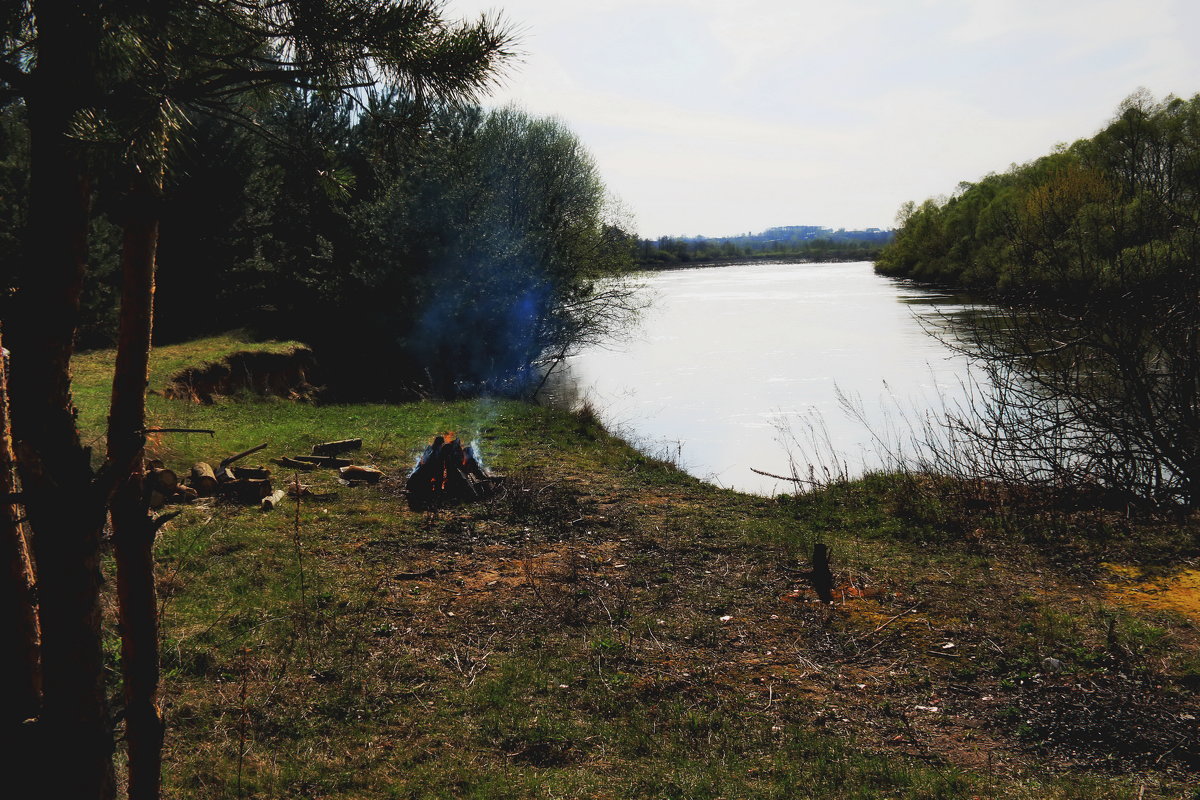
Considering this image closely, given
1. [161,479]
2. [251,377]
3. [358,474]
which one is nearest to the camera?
[161,479]

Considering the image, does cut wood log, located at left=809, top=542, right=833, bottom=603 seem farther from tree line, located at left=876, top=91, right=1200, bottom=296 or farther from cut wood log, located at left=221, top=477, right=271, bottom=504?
cut wood log, located at left=221, top=477, right=271, bottom=504

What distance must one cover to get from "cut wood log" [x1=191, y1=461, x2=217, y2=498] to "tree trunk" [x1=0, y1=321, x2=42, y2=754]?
8187 mm

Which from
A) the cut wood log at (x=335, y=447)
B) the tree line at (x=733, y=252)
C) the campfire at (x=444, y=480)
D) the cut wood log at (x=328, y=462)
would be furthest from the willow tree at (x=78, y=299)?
the tree line at (x=733, y=252)

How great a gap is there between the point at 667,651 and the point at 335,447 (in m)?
9.17

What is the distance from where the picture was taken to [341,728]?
5.36 m

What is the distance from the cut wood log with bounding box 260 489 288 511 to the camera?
10492mm

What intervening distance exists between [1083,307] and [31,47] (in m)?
12.1

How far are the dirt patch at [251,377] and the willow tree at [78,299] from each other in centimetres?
1660

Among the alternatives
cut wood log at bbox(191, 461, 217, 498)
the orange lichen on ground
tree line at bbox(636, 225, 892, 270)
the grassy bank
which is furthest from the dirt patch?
tree line at bbox(636, 225, 892, 270)

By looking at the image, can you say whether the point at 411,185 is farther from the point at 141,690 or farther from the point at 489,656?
the point at 141,690

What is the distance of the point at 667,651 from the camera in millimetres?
7059

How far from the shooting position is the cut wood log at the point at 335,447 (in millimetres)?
14117

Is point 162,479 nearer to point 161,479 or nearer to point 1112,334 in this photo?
point 161,479

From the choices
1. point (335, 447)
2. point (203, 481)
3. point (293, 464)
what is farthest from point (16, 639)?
point (335, 447)
